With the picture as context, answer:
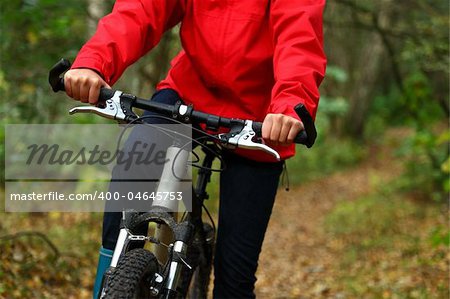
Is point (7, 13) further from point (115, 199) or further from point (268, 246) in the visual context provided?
point (268, 246)

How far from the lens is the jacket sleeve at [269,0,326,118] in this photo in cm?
278

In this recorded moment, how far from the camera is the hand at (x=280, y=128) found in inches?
102

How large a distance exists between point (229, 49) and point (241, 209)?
0.85 metres

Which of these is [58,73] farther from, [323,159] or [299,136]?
[323,159]

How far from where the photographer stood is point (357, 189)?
13.6 metres

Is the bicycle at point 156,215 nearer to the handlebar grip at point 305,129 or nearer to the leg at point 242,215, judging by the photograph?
the handlebar grip at point 305,129

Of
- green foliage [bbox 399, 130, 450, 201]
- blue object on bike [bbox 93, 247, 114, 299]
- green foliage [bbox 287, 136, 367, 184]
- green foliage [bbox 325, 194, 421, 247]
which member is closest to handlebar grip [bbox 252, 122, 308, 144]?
blue object on bike [bbox 93, 247, 114, 299]

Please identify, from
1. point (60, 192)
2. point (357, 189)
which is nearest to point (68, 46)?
point (60, 192)

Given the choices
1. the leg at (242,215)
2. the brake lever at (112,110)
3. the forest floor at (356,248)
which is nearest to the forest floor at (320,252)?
the forest floor at (356,248)

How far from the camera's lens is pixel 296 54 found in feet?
9.64

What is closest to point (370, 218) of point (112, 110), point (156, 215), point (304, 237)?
point (304, 237)

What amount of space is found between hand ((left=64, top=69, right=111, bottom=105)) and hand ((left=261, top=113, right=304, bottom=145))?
741 millimetres

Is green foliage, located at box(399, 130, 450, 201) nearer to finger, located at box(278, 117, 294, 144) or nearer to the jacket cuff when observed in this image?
finger, located at box(278, 117, 294, 144)

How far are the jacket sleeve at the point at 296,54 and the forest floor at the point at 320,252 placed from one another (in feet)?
8.75
